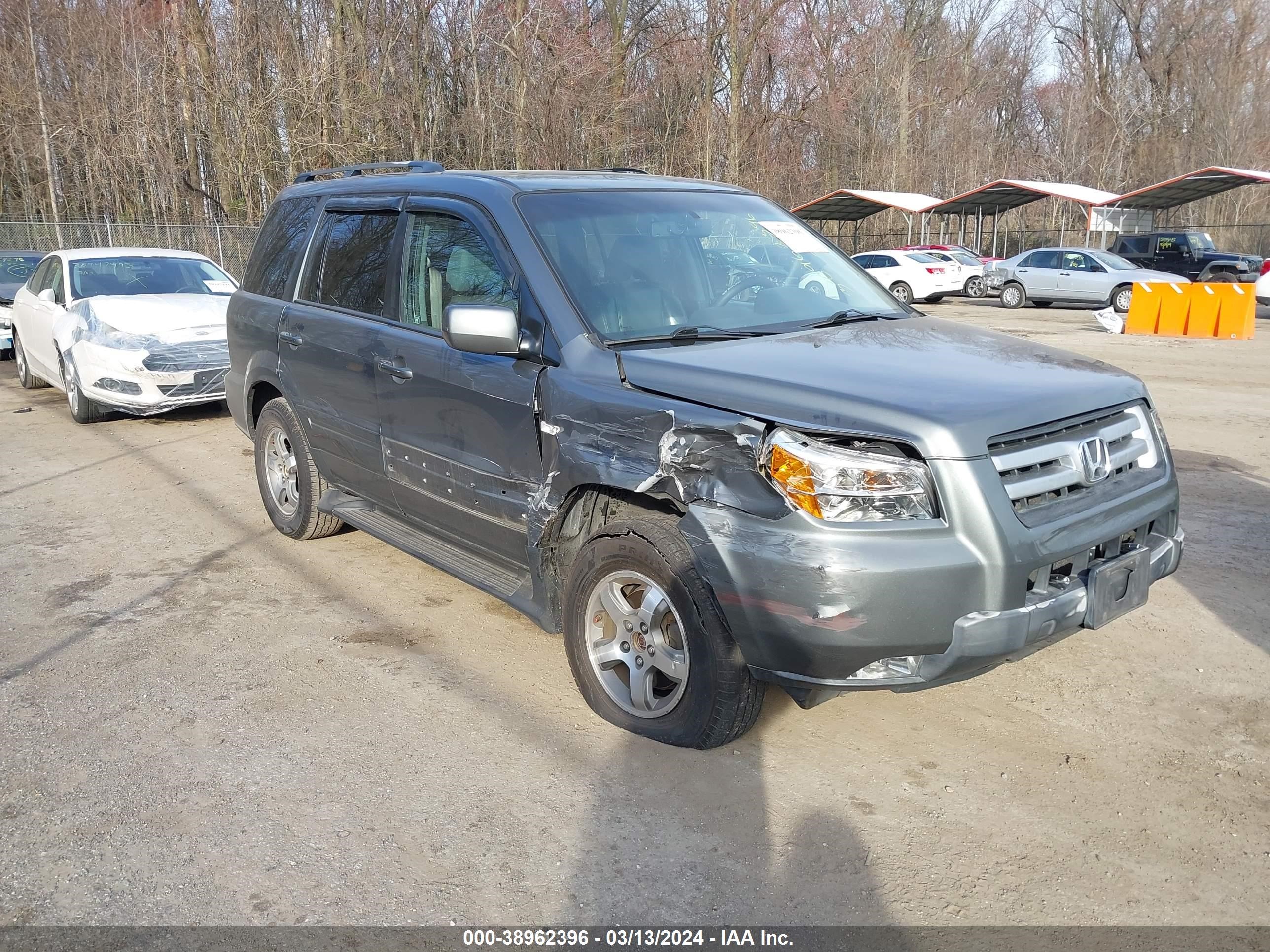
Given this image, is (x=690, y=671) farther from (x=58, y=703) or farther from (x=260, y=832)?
(x=58, y=703)

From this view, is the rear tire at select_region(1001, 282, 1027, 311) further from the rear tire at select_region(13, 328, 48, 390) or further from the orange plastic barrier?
the rear tire at select_region(13, 328, 48, 390)

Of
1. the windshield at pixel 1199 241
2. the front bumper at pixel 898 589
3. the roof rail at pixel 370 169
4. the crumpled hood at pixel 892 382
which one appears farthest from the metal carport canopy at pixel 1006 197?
the front bumper at pixel 898 589

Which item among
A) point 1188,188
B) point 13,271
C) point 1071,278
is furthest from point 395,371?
point 1188,188

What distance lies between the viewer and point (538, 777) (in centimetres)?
357

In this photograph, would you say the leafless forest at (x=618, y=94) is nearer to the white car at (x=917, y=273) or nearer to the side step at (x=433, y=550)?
Result: the white car at (x=917, y=273)

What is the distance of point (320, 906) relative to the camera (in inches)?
114

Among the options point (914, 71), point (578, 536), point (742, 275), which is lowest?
point (578, 536)

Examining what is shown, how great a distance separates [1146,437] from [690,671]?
1.87m

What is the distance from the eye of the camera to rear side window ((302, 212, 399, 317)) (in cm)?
498

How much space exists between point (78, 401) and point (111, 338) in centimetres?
85

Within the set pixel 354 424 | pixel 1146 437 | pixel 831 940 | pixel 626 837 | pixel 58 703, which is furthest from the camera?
pixel 354 424

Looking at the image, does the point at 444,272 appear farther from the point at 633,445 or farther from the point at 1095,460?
the point at 1095,460

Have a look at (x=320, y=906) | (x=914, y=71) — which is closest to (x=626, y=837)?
(x=320, y=906)

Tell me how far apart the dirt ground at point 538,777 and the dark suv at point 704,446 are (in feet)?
1.25
